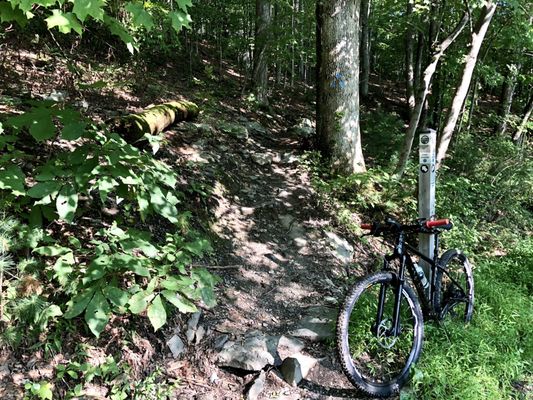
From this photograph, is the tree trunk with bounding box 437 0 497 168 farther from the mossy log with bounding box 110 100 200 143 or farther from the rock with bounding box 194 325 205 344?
the rock with bounding box 194 325 205 344

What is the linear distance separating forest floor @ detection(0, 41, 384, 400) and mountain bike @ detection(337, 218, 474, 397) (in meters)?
0.25

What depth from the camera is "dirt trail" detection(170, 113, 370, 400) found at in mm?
3234

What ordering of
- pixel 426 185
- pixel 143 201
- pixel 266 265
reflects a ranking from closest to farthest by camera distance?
1. pixel 143 201
2. pixel 426 185
3. pixel 266 265

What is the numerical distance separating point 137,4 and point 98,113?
14.1 ft

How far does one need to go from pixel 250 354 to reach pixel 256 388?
312 mm

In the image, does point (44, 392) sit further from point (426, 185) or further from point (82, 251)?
point (426, 185)

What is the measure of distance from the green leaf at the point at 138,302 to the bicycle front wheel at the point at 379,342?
55.6 inches

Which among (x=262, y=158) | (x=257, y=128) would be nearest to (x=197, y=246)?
(x=262, y=158)

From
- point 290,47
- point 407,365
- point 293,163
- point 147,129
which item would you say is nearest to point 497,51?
point 290,47

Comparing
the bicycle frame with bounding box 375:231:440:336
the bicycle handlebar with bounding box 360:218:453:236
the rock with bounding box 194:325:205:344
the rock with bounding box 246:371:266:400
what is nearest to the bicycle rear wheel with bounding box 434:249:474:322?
the bicycle frame with bounding box 375:231:440:336

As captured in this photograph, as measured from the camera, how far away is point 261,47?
11094mm

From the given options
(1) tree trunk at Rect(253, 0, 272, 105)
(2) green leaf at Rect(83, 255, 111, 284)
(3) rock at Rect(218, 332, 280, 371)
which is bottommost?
(3) rock at Rect(218, 332, 280, 371)

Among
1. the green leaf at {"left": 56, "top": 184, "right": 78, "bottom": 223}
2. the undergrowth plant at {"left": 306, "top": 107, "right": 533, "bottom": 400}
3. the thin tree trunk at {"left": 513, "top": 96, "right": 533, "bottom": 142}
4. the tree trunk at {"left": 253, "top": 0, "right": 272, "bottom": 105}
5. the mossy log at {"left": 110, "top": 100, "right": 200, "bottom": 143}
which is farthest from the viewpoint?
the thin tree trunk at {"left": 513, "top": 96, "right": 533, "bottom": 142}

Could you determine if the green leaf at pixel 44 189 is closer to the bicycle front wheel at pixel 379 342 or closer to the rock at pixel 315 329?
the bicycle front wheel at pixel 379 342
